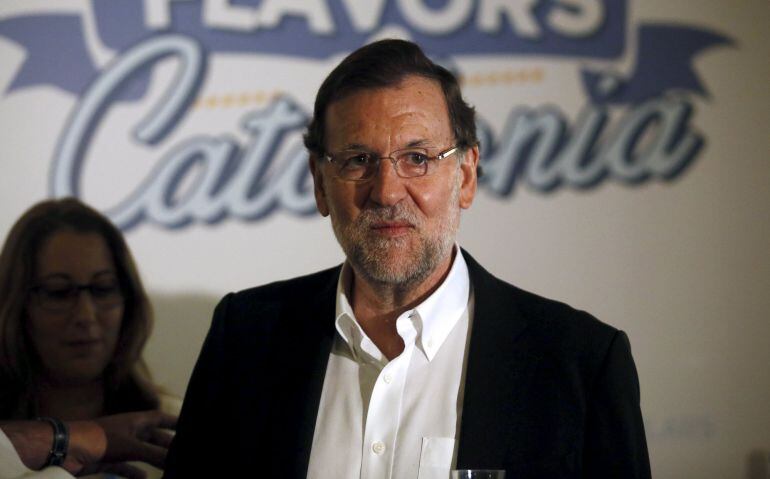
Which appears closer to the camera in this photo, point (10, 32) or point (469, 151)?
point (469, 151)

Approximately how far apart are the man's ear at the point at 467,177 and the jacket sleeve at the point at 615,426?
0.40 meters

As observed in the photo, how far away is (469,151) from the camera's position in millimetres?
1759

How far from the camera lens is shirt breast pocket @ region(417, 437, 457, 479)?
5.15 feet

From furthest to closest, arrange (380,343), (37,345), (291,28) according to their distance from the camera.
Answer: (291,28) < (37,345) < (380,343)

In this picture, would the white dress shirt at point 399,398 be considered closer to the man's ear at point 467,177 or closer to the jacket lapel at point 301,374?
the jacket lapel at point 301,374

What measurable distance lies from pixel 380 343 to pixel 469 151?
414mm

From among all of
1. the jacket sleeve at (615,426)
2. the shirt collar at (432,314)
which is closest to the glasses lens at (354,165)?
the shirt collar at (432,314)

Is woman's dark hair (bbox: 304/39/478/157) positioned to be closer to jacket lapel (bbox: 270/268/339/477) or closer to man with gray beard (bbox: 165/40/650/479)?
man with gray beard (bbox: 165/40/650/479)

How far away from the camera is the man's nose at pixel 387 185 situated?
1596 mm

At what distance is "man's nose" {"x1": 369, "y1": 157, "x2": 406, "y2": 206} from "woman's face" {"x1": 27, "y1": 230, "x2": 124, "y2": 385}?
1.11 m

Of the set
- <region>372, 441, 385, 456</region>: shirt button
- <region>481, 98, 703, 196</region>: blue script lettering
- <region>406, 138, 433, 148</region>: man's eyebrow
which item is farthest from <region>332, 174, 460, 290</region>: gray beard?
<region>481, 98, 703, 196</region>: blue script lettering

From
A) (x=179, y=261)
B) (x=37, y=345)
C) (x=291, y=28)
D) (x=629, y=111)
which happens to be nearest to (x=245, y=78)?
(x=291, y=28)

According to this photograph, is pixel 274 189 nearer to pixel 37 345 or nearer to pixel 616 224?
pixel 37 345

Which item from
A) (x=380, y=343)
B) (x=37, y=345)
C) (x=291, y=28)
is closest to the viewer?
(x=380, y=343)
